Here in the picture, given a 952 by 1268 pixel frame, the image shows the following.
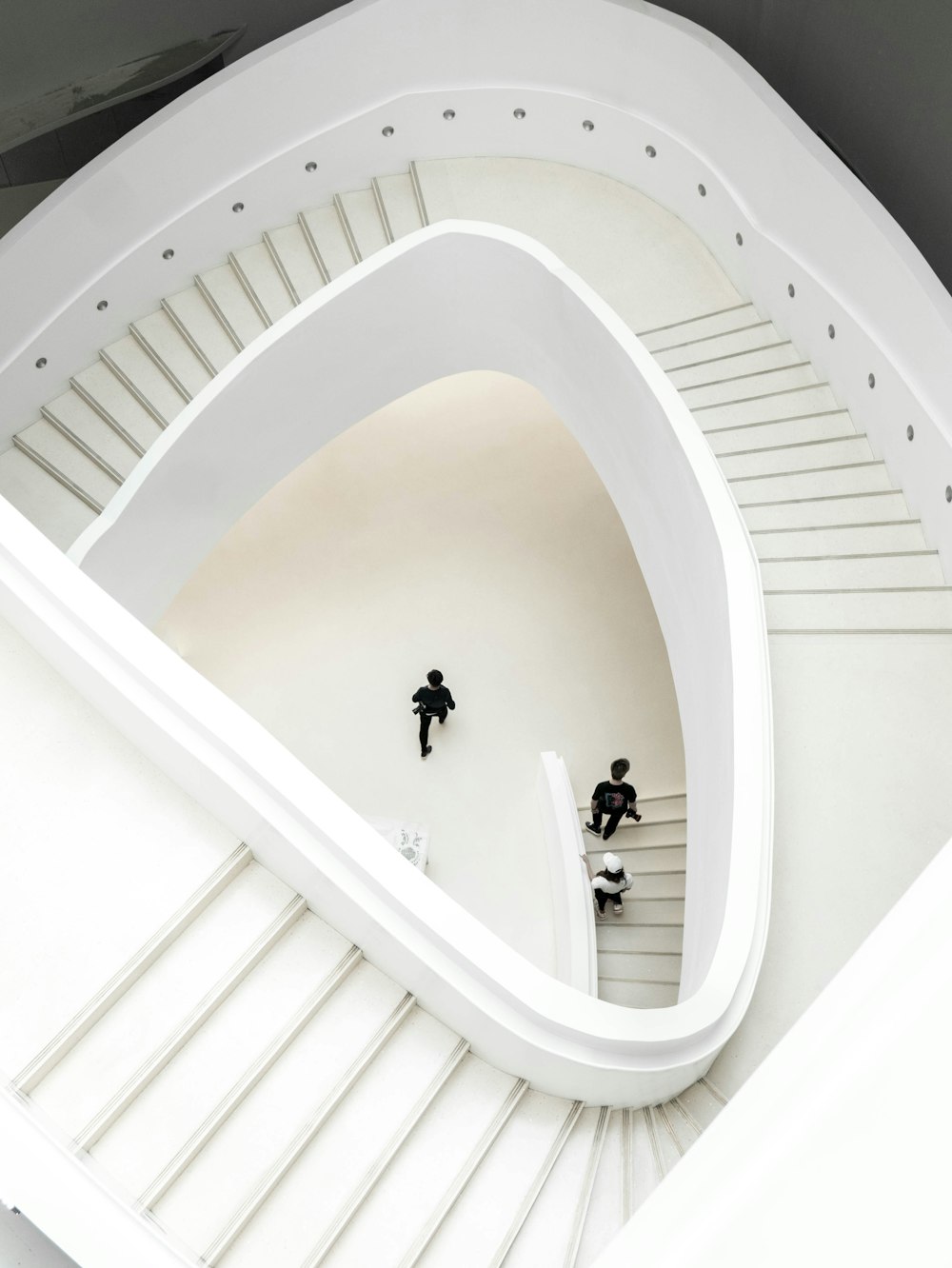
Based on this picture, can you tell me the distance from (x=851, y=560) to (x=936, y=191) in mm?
2609

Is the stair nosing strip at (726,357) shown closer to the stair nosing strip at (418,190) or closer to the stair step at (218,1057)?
the stair nosing strip at (418,190)

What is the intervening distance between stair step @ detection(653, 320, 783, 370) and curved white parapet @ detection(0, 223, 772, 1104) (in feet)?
2.07

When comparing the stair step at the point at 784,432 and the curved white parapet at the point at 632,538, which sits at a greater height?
the stair step at the point at 784,432

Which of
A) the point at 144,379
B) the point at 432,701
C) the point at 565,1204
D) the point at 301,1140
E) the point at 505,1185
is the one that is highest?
the point at 432,701

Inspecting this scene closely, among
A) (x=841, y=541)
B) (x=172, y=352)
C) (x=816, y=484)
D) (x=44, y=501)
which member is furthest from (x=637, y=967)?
(x=172, y=352)

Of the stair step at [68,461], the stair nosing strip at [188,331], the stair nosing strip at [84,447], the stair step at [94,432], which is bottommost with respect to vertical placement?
the stair step at [68,461]

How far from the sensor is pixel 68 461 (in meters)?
8.23

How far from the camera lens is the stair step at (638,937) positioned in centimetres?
909

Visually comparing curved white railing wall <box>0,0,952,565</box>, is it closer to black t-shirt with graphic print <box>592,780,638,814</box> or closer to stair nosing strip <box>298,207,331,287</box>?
stair nosing strip <box>298,207,331,287</box>

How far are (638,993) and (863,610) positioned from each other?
160 inches

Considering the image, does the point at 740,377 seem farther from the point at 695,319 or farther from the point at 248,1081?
the point at 248,1081

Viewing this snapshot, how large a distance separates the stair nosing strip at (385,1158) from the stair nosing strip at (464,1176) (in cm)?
26

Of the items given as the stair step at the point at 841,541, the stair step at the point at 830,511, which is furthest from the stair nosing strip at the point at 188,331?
the stair step at the point at 841,541

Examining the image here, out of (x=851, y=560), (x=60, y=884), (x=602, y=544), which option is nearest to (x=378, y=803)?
(x=602, y=544)
